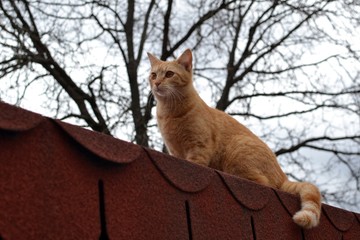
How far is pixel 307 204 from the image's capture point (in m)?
2.83

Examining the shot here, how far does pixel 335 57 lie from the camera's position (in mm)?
9117

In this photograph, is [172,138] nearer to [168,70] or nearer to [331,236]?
[168,70]

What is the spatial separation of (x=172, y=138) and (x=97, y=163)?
1997mm

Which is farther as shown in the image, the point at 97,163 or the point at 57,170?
the point at 97,163

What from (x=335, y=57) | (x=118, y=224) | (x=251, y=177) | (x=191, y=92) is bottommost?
(x=118, y=224)

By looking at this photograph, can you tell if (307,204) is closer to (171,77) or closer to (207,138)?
(207,138)

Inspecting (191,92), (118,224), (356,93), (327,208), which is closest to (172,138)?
(191,92)

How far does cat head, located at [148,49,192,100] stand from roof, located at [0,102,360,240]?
4.80 feet

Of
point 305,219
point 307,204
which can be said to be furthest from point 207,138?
point 305,219

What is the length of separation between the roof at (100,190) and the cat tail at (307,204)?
0.42 m

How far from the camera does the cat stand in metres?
3.26

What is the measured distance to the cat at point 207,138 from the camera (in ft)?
10.7

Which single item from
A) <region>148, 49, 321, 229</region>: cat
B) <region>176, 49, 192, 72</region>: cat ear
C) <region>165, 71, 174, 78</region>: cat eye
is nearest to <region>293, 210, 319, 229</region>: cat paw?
<region>148, 49, 321, 229</region>: cat

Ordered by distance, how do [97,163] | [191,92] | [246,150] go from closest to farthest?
[97,163] < [246,150] < [191,92]
